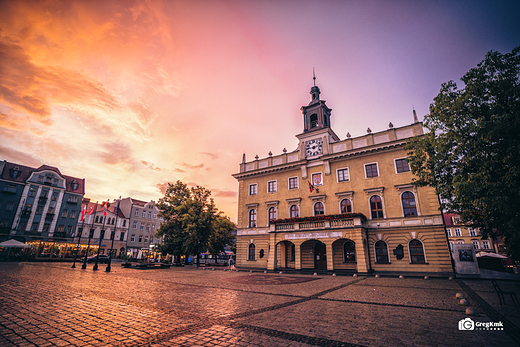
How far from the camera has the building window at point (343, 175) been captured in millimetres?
27534

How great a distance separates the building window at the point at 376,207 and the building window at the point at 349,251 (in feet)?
12.2

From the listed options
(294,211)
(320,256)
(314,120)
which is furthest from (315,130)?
(320,256)

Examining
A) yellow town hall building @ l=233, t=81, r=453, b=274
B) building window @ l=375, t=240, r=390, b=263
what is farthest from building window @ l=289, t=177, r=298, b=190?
building window @ l=375, t=240, r=390, b=263

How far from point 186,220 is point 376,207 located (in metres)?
24.8

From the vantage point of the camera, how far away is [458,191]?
40.4ft

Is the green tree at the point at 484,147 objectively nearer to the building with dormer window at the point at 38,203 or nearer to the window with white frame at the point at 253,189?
the window with white frame at the point at 253,189

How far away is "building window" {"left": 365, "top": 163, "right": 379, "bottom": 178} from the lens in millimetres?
26138

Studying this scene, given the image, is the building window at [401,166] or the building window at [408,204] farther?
the building window at [401,166]

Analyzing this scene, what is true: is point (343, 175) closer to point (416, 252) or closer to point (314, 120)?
point (314, 120)

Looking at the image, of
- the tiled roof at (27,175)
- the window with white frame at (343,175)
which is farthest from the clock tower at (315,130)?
the tiled roof at (27,175)

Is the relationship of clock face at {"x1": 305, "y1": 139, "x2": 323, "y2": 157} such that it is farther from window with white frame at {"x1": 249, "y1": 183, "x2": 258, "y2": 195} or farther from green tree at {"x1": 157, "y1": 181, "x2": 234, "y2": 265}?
green tree at {"x1": 157, "y1": 181, "x2": 234, "y2": 265}

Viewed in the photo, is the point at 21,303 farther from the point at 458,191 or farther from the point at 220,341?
the point at 458,191

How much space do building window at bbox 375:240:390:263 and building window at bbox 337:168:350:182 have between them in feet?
24.4

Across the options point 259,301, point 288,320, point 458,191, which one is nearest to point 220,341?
point 288,320
